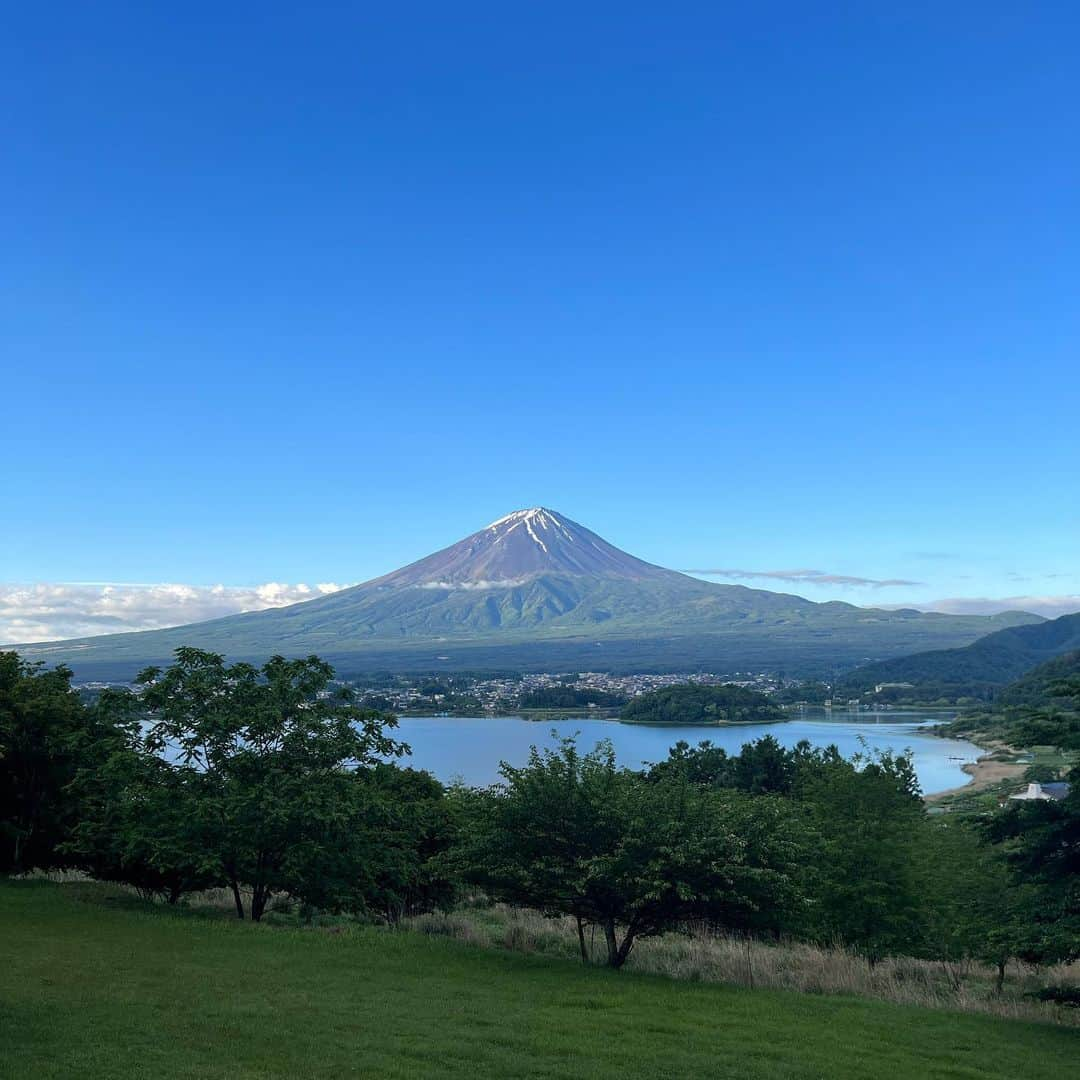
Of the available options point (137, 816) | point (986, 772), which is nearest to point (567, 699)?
point (986, 772)

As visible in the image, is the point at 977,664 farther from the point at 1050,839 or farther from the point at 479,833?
the point at 479,833

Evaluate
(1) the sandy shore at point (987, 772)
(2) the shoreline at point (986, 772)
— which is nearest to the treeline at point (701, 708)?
(2) the shoreline at point (986, 772)

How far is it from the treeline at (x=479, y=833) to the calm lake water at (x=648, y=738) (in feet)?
110

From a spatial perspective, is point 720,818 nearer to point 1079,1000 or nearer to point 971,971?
point 1079,1000

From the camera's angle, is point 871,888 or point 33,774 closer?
point 871,888

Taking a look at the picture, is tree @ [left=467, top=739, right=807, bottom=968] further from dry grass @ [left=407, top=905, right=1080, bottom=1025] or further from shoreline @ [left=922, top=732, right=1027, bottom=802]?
shoreline @ [left=922, top=732, right=1027, bottom=802]

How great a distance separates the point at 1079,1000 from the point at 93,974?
10501 mm

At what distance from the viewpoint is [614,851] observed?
12.8m

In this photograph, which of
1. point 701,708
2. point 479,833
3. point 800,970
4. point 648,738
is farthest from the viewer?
point 701,708

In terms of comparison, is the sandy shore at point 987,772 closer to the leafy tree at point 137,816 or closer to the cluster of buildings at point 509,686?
the leafy tree at point 137,816

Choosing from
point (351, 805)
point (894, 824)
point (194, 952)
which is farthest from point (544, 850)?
point (894, 824)

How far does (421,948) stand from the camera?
1262 centimetres

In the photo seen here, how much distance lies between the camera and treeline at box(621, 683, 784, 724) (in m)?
103

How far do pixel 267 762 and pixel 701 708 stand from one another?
95749 mm
